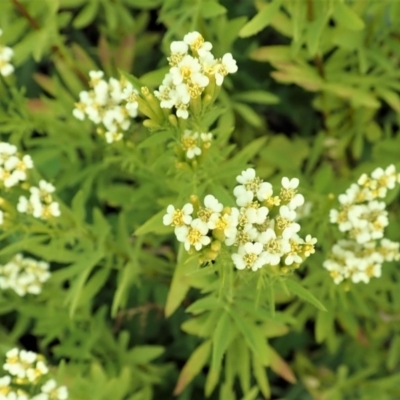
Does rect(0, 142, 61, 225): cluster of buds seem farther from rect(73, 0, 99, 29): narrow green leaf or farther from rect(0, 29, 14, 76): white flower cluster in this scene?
rect(73, 0, 99, 29): narrow green leaf

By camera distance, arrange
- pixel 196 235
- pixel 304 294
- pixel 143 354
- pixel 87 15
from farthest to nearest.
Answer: pixel 87 15
pixel 143 354
pixel 304 294
pixel 196 235

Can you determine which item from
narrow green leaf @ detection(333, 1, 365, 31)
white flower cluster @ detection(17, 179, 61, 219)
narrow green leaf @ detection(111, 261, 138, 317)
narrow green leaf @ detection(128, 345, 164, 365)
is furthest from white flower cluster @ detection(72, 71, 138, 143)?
narrow green leaf @ detection(128, 345, 164, 365)

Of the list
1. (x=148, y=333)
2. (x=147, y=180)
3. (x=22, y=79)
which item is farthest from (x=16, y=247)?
(x=22, y=79)

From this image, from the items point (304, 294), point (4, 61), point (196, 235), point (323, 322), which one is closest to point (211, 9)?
point (4, 61)

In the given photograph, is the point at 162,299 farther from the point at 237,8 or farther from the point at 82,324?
the point at 237,8

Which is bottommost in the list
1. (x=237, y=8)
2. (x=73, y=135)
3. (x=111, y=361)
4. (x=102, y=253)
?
(x=111, y=361)

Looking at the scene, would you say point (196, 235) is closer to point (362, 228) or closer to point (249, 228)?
point (249, 228)
